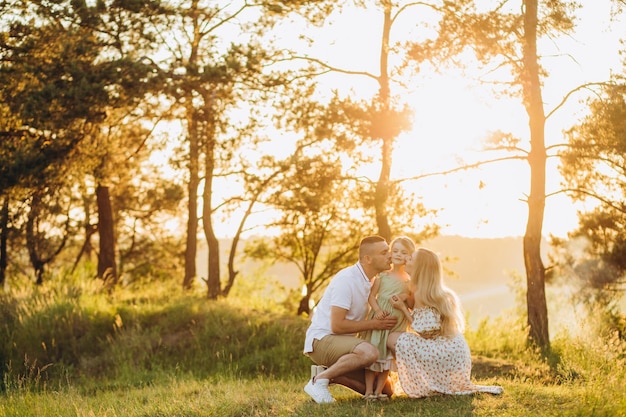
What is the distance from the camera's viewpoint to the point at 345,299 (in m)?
8.55

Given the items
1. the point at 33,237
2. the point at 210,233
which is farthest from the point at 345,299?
the point at 33,237

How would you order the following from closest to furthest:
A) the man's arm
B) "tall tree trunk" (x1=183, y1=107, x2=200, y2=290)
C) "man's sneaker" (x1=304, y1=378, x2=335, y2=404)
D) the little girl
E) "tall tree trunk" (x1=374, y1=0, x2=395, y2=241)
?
"man's sneaker" (x1=304, y1=378, x2=335, y2=404)
the man's arm
the little girl
"tall tree trunk" (x1=374, y1=0, x2=395, y2=241)
"tall tree trunk" (x1=183, y1=107, x2=200, y2=290)

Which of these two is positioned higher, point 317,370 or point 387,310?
point 387,310

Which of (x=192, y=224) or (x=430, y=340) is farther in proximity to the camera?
(x=192, y=224)

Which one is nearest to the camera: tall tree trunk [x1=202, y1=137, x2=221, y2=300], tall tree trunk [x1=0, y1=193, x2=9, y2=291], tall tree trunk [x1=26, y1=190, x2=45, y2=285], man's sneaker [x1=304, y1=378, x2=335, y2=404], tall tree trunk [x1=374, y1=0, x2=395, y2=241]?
man's sneaker [x1=304, y1=378, x2=335, y2=404]

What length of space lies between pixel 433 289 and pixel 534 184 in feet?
28.3

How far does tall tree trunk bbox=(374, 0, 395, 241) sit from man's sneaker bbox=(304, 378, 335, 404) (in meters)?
8.86

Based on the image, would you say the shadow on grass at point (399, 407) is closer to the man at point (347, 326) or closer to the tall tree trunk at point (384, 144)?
the man at point (347, 326)

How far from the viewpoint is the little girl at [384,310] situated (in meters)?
8.61

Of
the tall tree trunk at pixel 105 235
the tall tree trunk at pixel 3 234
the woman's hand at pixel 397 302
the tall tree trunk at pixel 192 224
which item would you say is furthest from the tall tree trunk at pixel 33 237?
the woman's hand at pixel 397 302

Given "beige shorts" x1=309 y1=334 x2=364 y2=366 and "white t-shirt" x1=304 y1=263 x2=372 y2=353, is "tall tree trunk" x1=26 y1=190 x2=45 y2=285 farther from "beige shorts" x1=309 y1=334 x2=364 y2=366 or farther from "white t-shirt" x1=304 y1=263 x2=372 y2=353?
"beige shorts" x1=309 y1=334 x2=364 y2=366

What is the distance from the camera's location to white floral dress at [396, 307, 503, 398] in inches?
335

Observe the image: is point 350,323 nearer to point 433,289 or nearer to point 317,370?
point 317,370

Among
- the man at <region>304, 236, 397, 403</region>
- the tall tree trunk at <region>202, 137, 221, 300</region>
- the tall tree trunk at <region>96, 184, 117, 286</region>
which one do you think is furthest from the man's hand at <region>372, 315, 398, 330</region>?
the tall tree trunk at <region>96, 184, 117, 286</region>
